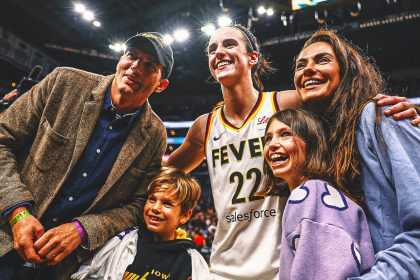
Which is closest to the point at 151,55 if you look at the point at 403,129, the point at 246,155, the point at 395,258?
the point at 246,155

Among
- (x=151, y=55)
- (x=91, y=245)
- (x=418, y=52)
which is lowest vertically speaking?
(x=91, y=245)

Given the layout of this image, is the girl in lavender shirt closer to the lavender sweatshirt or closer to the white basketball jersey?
the lavender sweatshirt

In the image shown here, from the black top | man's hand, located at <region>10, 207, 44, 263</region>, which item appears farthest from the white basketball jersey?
man's hand, located at <region>10, 207, 44, 263</region>

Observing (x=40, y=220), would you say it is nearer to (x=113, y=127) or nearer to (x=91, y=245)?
(x=91, y=245)

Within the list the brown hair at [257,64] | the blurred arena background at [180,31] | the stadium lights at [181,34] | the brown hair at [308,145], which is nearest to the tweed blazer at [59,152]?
the brown hair at [308,145]

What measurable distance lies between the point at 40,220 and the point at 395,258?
67.2 inches

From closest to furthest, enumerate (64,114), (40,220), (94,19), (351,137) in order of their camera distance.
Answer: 1. (351,137)
2. (40,220)
3. (64,114)
4. (94,19)

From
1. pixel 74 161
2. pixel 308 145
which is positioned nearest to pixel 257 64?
pixel 308 145

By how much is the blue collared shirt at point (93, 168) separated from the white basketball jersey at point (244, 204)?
641 millimetres

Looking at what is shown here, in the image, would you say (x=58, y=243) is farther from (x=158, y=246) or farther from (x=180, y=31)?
(x=180, y=31)

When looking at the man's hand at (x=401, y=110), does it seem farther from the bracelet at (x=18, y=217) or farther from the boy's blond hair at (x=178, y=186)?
the bracelet at (x=18, y=217)

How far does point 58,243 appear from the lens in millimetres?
1533

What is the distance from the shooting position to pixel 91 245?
1695 mm

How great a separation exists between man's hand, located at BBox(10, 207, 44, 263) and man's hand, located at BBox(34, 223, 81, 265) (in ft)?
0.10
